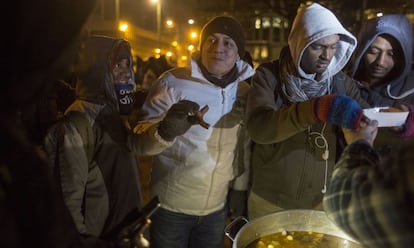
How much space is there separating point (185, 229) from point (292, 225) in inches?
34.5

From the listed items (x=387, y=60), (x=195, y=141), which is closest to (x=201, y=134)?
(x=195, y=141)

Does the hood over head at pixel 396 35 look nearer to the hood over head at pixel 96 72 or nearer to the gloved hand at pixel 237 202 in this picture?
the gloved hand at pixel 237 202

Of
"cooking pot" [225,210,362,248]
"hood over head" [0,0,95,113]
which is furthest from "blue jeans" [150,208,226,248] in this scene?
"hood over head" [0,0,95,113]

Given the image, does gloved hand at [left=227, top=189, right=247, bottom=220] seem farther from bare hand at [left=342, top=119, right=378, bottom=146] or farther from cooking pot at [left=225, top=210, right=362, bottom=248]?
bare hand at [left=342, top=119, right=378, bottom=146]

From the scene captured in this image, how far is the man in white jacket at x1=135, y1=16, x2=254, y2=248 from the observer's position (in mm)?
2482

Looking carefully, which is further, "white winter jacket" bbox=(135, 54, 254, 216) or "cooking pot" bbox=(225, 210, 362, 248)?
"white winter jacket" bbox=(135, 54, 254, 216)

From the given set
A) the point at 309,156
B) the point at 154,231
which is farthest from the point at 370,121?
the point at 154,231

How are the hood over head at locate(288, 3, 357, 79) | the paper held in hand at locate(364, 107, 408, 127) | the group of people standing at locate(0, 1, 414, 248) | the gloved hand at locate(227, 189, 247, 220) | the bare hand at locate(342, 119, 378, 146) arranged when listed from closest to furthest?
the bare hand at locate(342, 119, 378, 146) → the paper held in hand at locate(364, 107, 408, 127) → the group of people standing at locate(0, 1, 414, 248) → the hood over head at locate(288, 3, 357, 79) → the gloved hand at locate(227, 189, 247, 220)

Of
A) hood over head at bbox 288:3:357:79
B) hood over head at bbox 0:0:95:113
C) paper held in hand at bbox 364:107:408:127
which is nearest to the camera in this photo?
hood over head at bbox 0:0:95:113

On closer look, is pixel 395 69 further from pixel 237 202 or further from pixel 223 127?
pixel 237 202

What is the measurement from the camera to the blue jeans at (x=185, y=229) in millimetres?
2570

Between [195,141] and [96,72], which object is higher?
[96,72]

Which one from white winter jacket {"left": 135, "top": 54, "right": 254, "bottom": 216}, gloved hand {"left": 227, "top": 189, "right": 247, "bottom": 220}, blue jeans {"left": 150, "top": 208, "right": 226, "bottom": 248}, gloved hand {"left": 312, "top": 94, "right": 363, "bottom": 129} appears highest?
gloved hand {"left": 312, "top": 94, "right": 363, "bottom": 129}

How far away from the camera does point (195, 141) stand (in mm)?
2473
